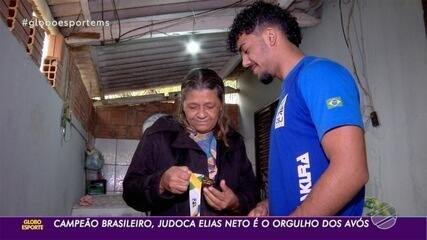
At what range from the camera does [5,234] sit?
767mm

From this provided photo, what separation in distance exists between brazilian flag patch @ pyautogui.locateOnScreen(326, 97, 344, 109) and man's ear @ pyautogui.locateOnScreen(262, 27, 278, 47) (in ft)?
1.38

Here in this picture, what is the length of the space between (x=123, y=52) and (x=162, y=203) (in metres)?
3.19

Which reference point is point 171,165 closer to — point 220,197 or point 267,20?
point 220,197

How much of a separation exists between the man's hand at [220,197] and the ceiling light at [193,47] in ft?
10.7

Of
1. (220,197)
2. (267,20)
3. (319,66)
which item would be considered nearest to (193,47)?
(267,20)

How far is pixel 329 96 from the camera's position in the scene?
90 centimetres

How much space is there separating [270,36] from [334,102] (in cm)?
46

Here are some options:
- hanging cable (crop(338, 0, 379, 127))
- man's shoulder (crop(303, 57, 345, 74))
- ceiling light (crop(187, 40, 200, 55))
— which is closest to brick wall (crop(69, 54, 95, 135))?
ceiling light (crop(187, 40, 200, 55))

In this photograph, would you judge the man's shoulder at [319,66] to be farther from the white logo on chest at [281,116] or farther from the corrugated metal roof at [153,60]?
the corrugated metal roof at [153,60]

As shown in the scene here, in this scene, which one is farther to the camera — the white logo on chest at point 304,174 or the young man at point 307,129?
the white logo on chest at point 304,174

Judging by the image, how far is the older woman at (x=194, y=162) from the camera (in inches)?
49.0

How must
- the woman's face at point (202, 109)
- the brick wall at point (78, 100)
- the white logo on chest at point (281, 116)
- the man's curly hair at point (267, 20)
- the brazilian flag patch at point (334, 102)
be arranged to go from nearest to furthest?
the brazilian flag patch at point (334, 102) → the white logo on chest at point (281, 116) → the man's curly hair at point (267, 20) → the woman's face at point (202, 109) → the brick wall at point (78, 100)

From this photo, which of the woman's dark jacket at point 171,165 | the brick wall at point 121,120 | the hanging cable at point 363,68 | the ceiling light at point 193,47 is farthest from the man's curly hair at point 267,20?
the brick wall at point 121,120

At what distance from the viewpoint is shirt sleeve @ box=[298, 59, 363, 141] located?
0.87 meters
